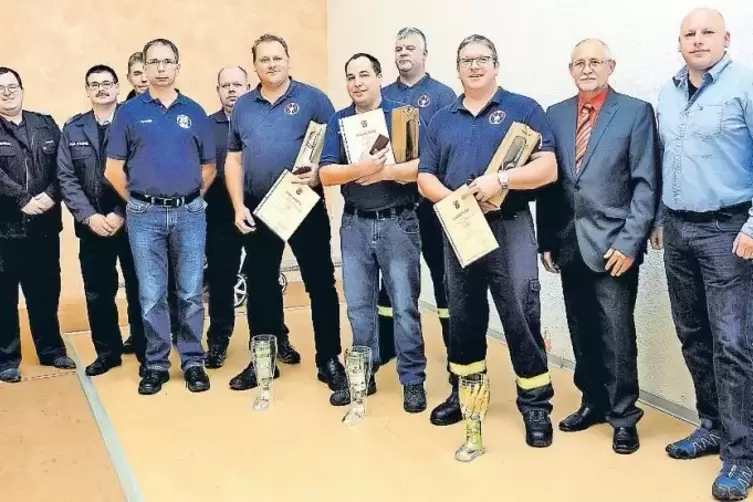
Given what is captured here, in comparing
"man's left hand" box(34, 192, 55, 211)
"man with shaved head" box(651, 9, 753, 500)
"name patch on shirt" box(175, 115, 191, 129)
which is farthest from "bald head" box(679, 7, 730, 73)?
"man's left hand" box(34, 192, 55, 211)

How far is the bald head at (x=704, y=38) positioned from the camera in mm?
2451

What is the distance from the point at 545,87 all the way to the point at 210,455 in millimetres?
2469

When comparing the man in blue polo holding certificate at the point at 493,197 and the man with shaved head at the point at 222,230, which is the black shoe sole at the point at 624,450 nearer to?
the man in blue polo holding certificate at the point at 493,197

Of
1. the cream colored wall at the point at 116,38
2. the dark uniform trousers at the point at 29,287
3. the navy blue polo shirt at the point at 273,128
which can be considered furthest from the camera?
the cream colored wall at the point at 116,38

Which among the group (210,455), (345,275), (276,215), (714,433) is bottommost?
(210,455)

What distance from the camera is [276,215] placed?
3316mm

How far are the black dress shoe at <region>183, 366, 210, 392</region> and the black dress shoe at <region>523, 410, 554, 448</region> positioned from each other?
1.58 metres

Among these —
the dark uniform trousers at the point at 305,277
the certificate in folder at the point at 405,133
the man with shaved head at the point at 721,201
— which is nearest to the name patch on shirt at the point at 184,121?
the dark uniform trousers at the point at 305,277

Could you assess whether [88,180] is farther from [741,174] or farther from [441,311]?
[741,174]

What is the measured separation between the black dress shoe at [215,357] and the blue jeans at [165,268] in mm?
287

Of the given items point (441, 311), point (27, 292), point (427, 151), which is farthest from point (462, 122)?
point (27, 292)

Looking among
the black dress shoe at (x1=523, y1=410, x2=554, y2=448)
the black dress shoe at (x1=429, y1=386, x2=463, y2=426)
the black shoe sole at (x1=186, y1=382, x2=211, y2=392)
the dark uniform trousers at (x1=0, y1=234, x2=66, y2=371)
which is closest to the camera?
the black dress shoe at (x1=523, y1=410, x2=554, y2=448)

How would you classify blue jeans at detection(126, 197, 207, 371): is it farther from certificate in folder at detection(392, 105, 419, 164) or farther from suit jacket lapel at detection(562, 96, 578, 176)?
suit jacket lapel at detection(562, 96, 578, 176)

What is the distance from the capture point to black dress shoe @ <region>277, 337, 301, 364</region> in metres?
4.11
